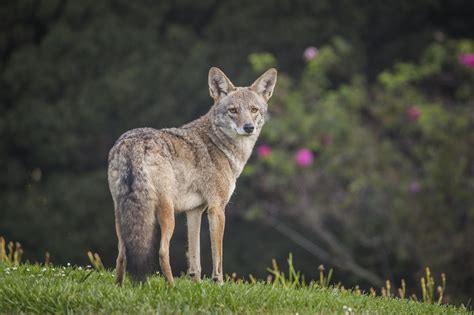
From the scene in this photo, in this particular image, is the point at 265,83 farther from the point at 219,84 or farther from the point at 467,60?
the point at 467,60

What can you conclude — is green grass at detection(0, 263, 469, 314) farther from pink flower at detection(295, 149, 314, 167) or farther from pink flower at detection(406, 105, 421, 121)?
pink flower at detection(406, 105, 421, 121)

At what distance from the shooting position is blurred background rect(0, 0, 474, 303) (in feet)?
44.1

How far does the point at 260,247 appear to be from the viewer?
14859 millimetres

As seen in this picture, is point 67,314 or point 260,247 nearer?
point 67,314

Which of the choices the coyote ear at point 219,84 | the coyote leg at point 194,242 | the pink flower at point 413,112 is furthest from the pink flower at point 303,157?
the coyote leg at point 194,242

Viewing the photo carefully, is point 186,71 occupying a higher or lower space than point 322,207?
higher

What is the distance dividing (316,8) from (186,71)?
3.03 metres

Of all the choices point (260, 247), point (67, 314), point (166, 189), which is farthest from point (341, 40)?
point (67, 314)

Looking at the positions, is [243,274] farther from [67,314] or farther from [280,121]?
[67,314]

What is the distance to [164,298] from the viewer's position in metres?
5.76

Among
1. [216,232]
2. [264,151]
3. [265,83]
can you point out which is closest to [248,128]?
[265,83]

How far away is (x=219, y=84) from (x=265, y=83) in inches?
21.9

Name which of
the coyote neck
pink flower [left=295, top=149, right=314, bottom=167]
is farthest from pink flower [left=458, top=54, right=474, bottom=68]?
the coyote neck

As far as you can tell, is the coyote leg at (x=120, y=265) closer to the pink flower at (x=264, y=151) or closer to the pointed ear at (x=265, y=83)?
the pointed ear at (x=265, y=83)
